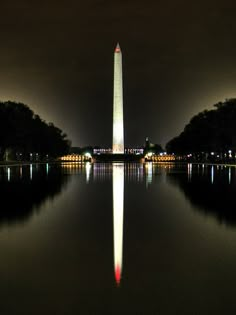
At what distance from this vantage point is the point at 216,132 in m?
86.9

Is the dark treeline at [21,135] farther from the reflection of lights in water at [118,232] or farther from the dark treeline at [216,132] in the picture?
the reflection of lights in water at [118,232]

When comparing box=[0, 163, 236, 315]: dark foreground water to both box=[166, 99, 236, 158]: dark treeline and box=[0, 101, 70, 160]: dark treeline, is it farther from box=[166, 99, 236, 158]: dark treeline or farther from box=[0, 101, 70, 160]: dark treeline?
box=[166, 99, 236, 158]: dark treeline

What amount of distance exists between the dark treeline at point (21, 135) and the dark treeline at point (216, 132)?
3026 cm

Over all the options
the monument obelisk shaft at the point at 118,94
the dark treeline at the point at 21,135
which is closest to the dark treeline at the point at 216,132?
the monument obelisk shaft at the point at 118,94

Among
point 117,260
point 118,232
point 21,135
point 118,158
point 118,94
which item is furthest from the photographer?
point 118,158

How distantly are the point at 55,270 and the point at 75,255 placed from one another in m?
1.07

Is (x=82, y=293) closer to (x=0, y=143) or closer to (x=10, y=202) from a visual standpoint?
(x=10, y=202)

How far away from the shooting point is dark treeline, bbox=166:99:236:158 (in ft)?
267

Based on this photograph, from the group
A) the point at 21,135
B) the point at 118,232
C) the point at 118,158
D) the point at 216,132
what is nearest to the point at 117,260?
the point at 118,232

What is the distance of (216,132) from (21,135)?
31479mm

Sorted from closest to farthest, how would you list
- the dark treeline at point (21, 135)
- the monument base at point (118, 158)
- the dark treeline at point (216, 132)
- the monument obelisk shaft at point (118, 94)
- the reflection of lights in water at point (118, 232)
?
the reflection of lights in water at point (118, 232)
the dark treeline at point (21, 135)
the dark treeline at point (216, 132)
the monument obelisk shaft at point (118, 94)
the monument base at point (118, 158)

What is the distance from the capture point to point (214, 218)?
1347cm

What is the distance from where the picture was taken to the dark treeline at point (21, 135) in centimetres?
7419

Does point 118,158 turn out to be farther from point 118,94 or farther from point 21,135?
point 21,135
